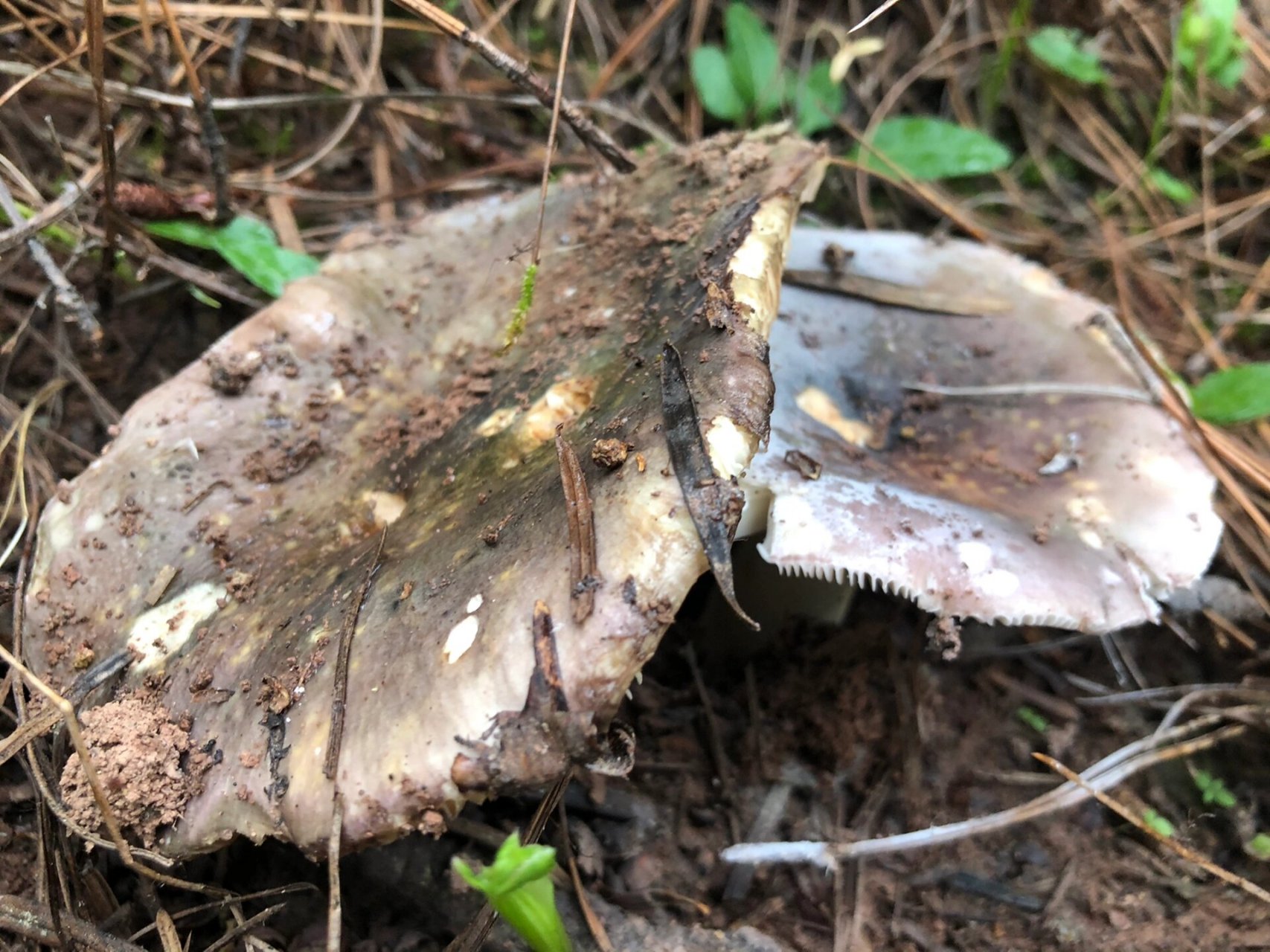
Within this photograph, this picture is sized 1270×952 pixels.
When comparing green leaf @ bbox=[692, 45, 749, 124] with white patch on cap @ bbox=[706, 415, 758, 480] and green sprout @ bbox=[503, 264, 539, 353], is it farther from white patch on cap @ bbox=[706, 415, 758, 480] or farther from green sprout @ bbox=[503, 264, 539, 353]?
white patch on cap @ bbox=[706, 415, 758, 480]

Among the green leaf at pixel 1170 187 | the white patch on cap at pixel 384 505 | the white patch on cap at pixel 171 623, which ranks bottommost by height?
the green leaf at pixel 1170 187

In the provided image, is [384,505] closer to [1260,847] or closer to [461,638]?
[461,638]

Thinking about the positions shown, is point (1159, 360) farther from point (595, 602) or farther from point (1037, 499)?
point (595, 602)

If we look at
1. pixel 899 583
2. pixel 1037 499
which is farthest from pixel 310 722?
pixel 1037 499

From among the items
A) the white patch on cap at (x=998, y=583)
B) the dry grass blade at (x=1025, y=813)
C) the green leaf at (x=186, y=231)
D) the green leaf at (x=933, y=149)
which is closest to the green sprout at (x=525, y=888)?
the dry grass blade at (x=1025, y=813)

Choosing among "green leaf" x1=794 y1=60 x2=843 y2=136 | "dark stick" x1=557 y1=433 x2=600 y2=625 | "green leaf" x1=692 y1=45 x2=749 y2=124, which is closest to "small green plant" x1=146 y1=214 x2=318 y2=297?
"dark stick" x1=557 y1=433 x2=600 y2=625

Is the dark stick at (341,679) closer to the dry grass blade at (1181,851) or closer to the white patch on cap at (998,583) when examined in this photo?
the white patch on cap at (998,583)

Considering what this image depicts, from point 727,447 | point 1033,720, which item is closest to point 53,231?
point 727,447
